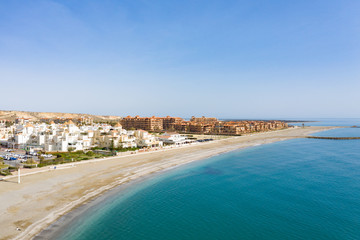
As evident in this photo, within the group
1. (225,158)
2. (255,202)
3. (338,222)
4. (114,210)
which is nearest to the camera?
(338,222)

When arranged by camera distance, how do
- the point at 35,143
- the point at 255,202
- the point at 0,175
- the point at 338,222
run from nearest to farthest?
the point at 338,222 < the point at 255,202 < the point at 0,175 < the point at 35,143

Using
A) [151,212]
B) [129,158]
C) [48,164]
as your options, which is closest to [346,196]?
[151,212]

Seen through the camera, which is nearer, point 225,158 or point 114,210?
point 114,210

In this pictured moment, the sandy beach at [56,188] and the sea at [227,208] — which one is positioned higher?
the sandy beach at [56,188]

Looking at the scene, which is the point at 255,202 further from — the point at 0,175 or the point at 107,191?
the point at 0,175
